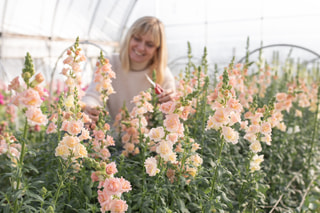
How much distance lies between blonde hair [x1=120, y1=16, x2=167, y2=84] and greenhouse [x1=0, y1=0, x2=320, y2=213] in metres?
0.01

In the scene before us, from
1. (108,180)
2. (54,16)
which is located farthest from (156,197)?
(54,16)

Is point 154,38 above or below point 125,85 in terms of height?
above

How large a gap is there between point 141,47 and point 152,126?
3.52ft

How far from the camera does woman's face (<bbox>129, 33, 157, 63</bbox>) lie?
122 inches

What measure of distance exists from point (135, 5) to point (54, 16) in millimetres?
3245

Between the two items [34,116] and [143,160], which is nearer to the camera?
[34,116]

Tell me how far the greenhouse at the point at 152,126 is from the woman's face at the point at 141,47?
0.4 inches

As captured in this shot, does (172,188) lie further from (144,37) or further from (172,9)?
(172,9)

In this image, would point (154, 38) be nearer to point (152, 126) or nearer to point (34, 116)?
point (152, 126)

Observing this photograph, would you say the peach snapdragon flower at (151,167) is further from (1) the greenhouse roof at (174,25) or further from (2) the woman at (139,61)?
(1) the greenhouse roof at (174,25)

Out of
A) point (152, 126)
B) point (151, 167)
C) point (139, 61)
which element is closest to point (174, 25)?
point (139, 61)

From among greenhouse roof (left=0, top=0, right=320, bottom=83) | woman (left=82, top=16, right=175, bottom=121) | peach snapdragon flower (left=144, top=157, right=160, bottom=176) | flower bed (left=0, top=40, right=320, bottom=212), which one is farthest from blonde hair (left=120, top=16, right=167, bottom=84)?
greenhouse roof (left=0, top=0, right=320, bottom=83)

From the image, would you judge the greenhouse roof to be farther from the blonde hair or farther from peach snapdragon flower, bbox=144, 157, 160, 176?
peach snapdragon flower, bbox=144, 157, 160, 176

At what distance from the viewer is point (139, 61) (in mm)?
3213
